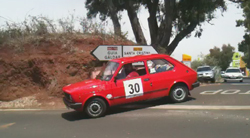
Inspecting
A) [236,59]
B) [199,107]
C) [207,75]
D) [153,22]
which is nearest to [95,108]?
[199,107]

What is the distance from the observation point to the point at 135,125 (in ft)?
18.2

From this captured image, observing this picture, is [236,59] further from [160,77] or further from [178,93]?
[160,77]

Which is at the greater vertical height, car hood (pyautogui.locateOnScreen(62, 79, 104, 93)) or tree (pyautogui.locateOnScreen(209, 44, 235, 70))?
tree (pyautogui.locateOnScreen(209, 44, 235, 70))

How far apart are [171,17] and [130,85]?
8457 mm

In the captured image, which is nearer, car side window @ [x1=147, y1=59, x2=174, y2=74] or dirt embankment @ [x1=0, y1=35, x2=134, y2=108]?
car side window @ [x1=147, y1=59, x2=174, y2=74]

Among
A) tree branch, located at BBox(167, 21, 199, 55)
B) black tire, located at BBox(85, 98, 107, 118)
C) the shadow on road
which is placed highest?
tree branch, located at BBox(167, 21, 199, 55)

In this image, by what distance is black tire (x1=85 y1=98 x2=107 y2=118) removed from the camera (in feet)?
21.1

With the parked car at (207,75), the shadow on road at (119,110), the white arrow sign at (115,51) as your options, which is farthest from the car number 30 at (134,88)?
the parked car at (207,75)

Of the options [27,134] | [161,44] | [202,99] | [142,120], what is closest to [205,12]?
[161,44]

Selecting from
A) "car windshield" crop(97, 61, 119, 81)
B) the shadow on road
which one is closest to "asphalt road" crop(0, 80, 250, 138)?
the shadow on road

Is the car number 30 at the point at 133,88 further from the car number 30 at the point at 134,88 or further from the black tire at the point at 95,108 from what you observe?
the black tire at the point at 95,108

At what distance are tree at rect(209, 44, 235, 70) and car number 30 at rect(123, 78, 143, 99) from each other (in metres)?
65.2

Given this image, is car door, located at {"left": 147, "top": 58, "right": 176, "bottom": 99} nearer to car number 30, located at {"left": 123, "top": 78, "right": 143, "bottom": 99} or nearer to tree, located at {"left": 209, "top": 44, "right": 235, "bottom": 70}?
car number 30, located at {"left": 123, "top": 78, "right": 143, "bottom": 99}

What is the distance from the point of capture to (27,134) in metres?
5.30
